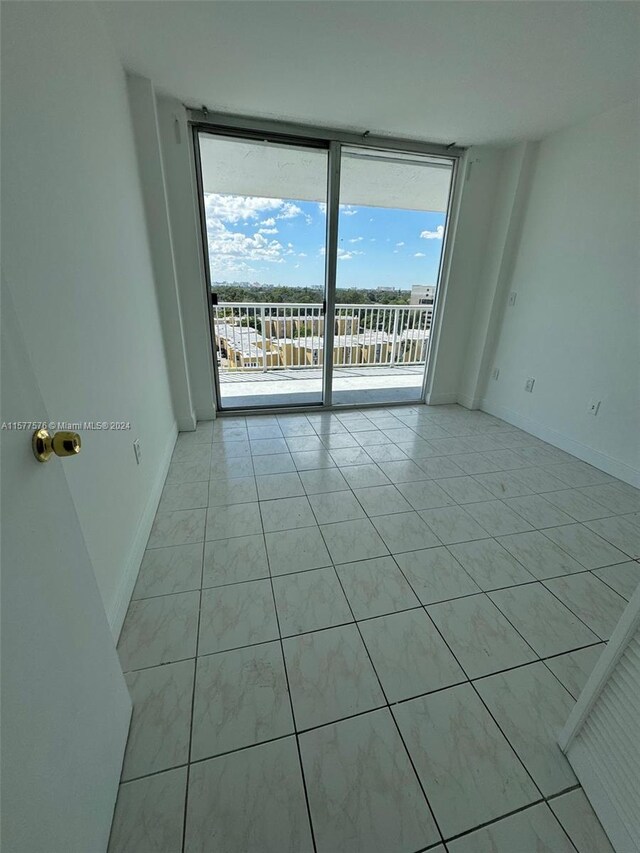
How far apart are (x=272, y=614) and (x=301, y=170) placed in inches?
136

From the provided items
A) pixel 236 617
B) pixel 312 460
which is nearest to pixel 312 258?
pixel 312 460

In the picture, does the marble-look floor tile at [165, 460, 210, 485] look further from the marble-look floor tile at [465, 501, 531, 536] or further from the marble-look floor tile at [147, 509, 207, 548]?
the marble-look floor tile at [465, 501, 531, 536]

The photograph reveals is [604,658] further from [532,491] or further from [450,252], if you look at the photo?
Answer: [450,252]

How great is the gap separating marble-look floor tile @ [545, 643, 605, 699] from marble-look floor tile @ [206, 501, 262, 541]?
52.6 inches

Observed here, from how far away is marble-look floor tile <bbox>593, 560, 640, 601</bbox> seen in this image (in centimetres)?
148

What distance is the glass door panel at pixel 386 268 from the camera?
3064 mm

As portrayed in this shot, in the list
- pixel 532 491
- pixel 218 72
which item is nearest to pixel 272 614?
pixel 532 491

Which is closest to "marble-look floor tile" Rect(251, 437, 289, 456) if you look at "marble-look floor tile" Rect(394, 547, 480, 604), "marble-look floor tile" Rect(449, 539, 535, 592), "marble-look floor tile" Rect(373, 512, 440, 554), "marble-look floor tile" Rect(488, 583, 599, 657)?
"marble-look floor tile" Rect(373, 512, 440, 554)

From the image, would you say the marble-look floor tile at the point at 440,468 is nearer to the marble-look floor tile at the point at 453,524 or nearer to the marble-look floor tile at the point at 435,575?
the marble-look floor tile at the point at 453,524

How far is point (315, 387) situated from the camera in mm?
4223

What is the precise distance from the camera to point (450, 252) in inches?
125

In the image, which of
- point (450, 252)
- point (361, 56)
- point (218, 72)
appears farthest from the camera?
point (450, 252)

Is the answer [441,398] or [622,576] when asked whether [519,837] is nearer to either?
[622,576]

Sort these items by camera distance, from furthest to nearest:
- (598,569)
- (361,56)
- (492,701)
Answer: (361,56) < (598,569) < (492,701)
